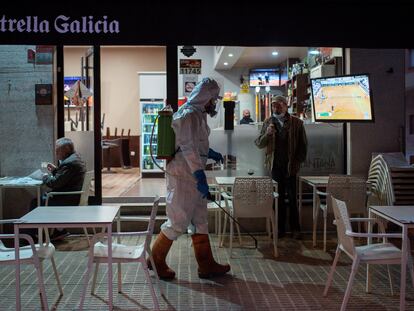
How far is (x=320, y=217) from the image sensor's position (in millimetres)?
6371

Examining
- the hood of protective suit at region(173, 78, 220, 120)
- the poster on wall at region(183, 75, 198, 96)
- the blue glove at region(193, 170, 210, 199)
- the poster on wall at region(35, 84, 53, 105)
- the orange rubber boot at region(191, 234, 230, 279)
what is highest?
the poster on wall at region(183, 75, 198, 96)

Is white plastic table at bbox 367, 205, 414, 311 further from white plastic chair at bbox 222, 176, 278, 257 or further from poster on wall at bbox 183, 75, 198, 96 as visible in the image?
poster on wall at bbox 183, 75, 198, 96

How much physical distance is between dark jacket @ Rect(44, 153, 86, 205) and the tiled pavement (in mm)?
574

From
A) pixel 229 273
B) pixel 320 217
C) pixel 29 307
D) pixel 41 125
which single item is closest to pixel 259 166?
pixel 320 217

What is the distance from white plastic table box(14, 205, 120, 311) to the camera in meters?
3.38

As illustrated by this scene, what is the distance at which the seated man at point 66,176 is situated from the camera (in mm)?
5570

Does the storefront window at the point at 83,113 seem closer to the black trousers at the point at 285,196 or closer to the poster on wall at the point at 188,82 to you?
the poster on wall at the point at 188,82

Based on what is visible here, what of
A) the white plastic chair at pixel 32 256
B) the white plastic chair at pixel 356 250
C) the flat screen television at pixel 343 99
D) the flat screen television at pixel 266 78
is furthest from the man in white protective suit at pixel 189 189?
the flat screen television at pixel 266 78

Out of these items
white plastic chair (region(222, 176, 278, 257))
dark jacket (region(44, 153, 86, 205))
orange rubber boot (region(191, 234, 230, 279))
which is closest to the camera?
orange rubber boot (region(191, 234, 230, 279))

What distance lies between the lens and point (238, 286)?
4277mm

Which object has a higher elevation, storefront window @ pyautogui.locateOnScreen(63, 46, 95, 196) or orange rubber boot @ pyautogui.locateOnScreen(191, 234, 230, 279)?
storefront window @ pyautogui.locateOnScreen(63, 46, 95, 196)

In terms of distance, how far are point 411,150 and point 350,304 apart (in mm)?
6352

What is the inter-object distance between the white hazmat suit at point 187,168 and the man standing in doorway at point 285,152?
1633 mm

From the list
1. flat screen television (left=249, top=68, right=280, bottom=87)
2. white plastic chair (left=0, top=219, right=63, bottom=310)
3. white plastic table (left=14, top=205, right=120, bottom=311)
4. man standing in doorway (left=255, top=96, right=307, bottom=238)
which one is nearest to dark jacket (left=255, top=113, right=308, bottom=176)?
man standing in doorway (left=255, top=96, right=307, bottom=238)
